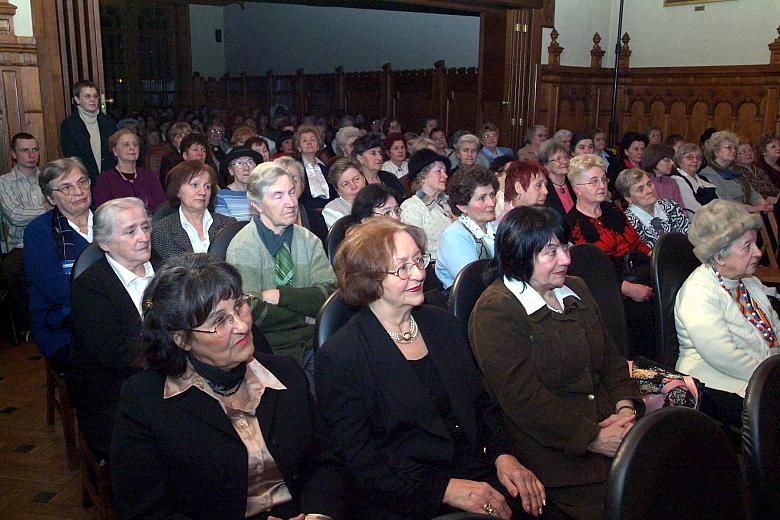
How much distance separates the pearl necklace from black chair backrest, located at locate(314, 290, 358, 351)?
21cm

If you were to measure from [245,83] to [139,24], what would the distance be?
2.82m

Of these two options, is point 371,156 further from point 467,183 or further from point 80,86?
point 80,86

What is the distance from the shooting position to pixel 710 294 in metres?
2.52

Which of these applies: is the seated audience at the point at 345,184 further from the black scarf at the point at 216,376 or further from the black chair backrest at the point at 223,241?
the black scarf at the point at 216,376

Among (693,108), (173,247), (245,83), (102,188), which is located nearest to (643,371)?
(173,247)

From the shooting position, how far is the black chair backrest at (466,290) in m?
2.35

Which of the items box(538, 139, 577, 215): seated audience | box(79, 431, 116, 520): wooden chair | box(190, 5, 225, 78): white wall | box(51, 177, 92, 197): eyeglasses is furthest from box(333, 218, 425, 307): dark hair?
box(190, 5, 225, 78): white wall

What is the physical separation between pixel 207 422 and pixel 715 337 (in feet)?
6.10

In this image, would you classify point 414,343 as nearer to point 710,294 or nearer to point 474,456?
point 474,456

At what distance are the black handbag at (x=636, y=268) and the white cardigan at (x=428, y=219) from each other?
103 centimetres

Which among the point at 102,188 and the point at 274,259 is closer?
the point at 274,259

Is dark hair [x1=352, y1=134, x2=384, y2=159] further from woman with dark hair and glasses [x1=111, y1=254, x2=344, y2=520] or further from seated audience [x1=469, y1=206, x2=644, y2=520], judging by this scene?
woman with dark hair and glasses [x1=111, y1=254, x2=344, y2=520]

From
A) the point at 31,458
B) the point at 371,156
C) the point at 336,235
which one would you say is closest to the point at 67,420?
the point at 31,458

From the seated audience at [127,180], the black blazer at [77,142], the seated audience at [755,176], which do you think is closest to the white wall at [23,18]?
the black blazer at [77,142]
